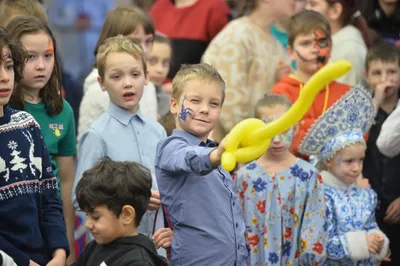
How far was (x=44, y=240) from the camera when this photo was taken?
4.64 m

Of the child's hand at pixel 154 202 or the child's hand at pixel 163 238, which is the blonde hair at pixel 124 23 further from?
the child's hand at pixel 163 238

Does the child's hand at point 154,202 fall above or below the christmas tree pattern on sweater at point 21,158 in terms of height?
below

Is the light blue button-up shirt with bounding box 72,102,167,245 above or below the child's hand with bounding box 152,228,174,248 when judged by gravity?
above

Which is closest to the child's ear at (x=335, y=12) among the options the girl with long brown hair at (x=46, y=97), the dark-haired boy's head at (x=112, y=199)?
the girl with long brown hair at (x=46, y=97)

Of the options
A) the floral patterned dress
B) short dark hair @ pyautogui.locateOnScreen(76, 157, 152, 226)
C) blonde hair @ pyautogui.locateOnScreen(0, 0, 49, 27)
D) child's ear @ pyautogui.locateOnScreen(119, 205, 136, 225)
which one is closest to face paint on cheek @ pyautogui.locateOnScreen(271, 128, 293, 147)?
the floral patterned dress

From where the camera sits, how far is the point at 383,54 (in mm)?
6875

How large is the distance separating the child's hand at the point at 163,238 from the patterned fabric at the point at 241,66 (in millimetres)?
2140

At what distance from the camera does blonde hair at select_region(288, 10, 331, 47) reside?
6461 millimetres

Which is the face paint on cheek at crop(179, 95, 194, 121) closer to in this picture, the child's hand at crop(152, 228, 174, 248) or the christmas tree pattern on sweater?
the child's hand at crop(152, 228, 174, 248)

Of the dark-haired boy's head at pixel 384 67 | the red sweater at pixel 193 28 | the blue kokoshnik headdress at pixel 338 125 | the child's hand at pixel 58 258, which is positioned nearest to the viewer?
the child's hand at pixel 58 258

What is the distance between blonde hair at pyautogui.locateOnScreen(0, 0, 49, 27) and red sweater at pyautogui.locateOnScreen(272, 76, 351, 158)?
171 cm

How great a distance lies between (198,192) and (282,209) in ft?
3.41

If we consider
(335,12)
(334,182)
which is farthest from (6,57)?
(335,12)

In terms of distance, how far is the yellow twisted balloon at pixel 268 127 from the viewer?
3.95m
